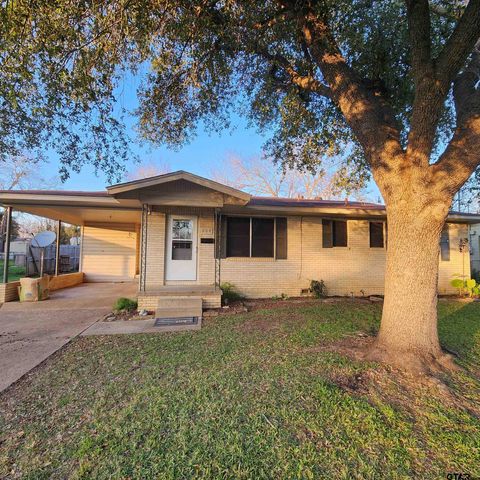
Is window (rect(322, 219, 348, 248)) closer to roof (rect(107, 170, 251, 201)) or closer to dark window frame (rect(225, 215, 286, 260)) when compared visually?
dark window frame (rect(225, 215, 286, 260))

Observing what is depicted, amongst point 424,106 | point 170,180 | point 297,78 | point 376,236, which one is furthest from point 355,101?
point 376,236

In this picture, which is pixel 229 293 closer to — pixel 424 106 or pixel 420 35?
pixel 424 106

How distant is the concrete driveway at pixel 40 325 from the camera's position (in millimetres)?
3944

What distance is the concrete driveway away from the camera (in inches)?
155

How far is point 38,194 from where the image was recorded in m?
7.22

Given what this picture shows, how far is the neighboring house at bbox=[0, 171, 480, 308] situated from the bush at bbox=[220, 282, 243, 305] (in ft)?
0.56

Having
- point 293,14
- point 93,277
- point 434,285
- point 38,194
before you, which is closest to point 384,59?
point 293,14

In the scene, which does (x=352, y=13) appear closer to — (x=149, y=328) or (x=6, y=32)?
(x=6, y=32)

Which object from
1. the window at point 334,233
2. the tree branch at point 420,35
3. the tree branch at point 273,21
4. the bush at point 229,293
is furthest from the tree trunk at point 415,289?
the window at point 334,233

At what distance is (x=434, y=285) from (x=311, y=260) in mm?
5391

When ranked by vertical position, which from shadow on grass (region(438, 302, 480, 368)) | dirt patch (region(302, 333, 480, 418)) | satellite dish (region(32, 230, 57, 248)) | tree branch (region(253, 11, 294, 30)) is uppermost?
tree branch (region(253, 11, 294, 30))

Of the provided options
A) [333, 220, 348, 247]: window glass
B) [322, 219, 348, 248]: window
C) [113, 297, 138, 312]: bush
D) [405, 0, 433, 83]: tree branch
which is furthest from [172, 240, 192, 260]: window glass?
[405, 0, 433, 83]: tree branch

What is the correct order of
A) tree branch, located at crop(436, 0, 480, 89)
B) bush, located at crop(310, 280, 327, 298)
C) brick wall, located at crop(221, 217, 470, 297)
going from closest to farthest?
1. tree branch, located at crop(436, 0, 480, 89)
2. brick wall, located at crop(221, 217, 470, 297)
3. bush, located at crop(310, 280, 327, 298)

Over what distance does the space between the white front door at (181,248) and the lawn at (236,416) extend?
12.3ft
